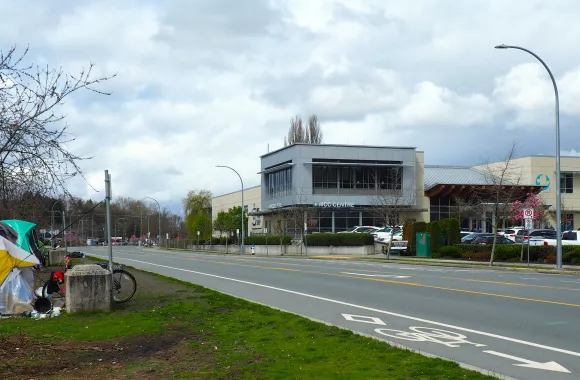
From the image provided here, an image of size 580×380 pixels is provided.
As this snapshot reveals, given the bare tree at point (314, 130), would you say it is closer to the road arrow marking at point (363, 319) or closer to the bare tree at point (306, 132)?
the bare tree at point (306, 132)

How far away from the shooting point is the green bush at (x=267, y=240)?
2525 inches

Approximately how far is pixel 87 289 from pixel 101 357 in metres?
4.74

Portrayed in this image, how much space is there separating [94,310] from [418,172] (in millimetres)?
64617

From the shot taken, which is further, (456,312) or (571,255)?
(571,255)

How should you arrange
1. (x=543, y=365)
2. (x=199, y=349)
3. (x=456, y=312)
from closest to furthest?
(x=543, y=365)
(x=199, y=349)
(x=456, y=312)

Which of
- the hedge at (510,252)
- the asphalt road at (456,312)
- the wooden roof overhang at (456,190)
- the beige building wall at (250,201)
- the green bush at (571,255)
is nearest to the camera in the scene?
the asphalt road at (456,312)

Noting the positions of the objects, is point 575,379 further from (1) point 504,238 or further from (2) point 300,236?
A: (2) point 300,236

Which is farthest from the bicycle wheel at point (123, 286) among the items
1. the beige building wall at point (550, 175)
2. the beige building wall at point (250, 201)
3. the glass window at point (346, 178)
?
the beige building wall at point (250, 201)

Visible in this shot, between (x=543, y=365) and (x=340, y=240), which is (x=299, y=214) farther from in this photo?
(x=543, y=365)

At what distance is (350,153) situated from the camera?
235 feet

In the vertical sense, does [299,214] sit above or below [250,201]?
below

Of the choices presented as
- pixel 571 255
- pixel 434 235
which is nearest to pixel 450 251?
pixel 434 235

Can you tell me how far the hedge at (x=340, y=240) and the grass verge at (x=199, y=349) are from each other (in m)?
42.0

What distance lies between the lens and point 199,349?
9391 mm
